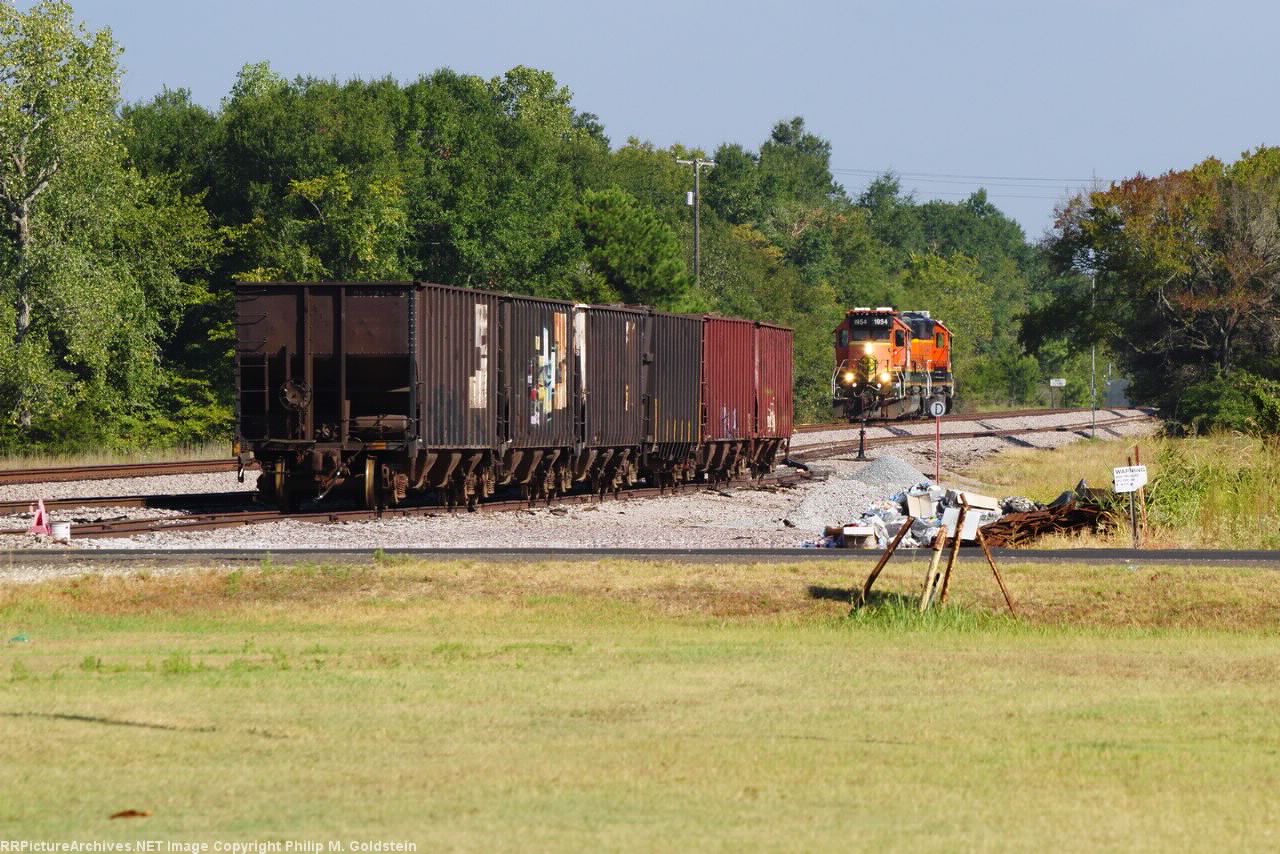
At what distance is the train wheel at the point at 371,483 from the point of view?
2992 cm

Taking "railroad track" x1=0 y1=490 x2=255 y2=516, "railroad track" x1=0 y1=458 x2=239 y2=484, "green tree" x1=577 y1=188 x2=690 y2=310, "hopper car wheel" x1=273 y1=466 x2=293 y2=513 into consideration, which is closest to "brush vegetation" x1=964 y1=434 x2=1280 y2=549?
"hopper car wheel" x1=273 y1=466 x2=293 y2=513

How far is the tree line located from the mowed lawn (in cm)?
3349

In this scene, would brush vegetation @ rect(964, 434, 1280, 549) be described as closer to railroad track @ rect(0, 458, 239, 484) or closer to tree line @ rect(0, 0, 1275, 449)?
railroad track @ rect(0, 458, 239, 484)

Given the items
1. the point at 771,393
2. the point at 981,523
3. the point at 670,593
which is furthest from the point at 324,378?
the point at 771,393

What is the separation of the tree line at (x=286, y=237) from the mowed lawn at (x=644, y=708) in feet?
110

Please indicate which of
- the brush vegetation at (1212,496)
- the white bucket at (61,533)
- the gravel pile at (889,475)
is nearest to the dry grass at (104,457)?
the gravel pile at (889,475)

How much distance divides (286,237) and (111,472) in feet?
105

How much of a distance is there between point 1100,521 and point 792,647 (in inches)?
467

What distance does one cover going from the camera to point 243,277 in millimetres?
65875

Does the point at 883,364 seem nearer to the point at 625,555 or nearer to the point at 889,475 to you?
the point at 889,475

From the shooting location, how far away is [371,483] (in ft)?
98.6

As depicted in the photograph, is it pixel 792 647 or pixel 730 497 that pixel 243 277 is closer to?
pixel 730 497

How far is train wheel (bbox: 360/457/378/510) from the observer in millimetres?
29922

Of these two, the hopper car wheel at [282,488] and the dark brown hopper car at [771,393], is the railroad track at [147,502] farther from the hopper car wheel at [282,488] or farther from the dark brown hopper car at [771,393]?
the dark brown hopper car at [771,393]
